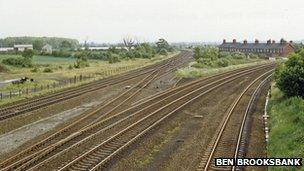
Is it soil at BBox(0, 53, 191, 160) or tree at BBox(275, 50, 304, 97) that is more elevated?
tree at BBox(275, 50, 304, 97)

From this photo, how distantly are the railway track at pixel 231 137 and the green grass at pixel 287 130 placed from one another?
140 centimetres

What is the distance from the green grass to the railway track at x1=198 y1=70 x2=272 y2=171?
1.40m

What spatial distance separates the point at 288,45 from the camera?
135 metres

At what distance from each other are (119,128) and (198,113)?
23.6 feet

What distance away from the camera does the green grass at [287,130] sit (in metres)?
17.2

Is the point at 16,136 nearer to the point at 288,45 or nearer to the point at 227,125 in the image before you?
the point at 227,125

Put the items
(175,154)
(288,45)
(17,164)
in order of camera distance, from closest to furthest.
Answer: (17,164), (175,154), (288,45)

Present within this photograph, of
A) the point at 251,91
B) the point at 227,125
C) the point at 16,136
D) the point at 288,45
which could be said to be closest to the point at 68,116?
the point at 16,136

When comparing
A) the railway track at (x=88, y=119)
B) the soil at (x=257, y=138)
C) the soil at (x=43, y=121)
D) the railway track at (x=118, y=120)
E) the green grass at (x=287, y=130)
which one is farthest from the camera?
the soil at (x=43, y=121)

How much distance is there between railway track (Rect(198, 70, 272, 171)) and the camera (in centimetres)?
1811

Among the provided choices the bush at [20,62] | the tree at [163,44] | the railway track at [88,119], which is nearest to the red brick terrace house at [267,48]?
the tree at [163,44]

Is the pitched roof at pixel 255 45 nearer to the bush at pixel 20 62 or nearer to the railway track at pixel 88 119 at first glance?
the bush at pixel 20 62

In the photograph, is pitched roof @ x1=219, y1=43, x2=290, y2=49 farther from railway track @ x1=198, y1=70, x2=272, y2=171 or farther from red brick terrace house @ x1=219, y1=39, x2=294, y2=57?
railway track @ x1=198, y1=70, x2=272, y2=171

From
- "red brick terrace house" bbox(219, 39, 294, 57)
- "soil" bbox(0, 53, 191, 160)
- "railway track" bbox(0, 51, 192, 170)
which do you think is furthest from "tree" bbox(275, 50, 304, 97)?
"red brick terrace house" bbox(219, 39, 294, 57)
